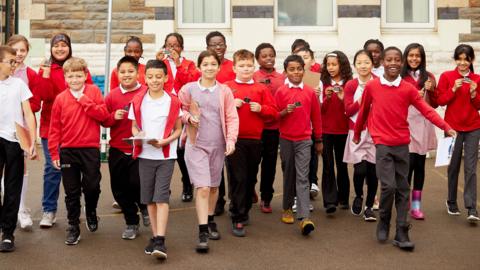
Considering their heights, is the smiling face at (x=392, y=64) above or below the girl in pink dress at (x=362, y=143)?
above

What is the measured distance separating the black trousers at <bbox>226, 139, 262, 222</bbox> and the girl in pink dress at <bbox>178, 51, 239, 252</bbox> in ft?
1.21

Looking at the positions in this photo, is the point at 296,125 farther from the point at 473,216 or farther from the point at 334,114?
the point at 473,216

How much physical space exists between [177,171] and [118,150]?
13.3ft

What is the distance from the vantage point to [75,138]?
23.1 feet

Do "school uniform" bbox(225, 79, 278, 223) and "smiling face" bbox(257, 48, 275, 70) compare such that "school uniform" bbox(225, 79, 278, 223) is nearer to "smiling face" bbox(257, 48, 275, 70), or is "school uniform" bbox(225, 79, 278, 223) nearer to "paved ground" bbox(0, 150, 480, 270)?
"paved ground" bbox(0, 150, 480, 270)

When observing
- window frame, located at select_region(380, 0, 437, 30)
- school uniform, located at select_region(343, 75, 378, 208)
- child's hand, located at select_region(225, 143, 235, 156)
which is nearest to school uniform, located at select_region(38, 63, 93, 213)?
child's hand, located at select_region(225, 143, 235, 156)

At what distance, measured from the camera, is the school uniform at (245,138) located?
7.55m

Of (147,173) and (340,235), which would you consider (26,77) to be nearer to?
(147,173)

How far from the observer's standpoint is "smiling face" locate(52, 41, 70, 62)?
7602 mm

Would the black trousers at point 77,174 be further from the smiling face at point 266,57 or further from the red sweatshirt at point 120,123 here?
the smiling face at point 266,57

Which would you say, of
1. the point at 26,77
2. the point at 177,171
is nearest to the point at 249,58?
the point at 26,77

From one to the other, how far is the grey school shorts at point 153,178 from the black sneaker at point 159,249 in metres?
0.32

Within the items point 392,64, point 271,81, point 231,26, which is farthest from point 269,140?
point 231,26

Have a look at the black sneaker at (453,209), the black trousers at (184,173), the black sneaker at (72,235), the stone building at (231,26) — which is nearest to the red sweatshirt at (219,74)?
the black trousers at (184,173)
